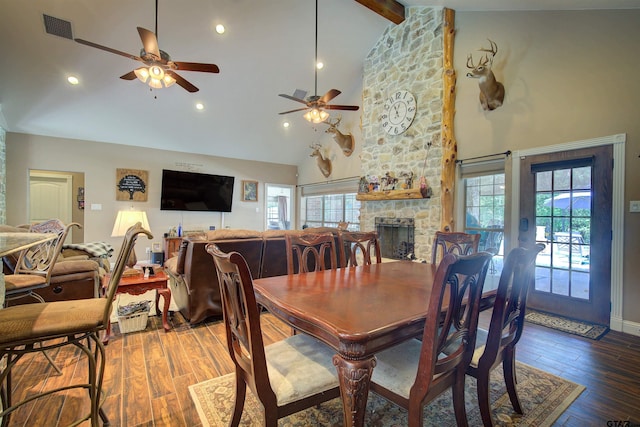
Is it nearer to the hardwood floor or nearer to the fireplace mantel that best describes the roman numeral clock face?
the fireplace mantel

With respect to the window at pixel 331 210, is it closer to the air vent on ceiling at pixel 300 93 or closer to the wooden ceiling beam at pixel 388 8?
the air vent on ceiling at pixel 300 93

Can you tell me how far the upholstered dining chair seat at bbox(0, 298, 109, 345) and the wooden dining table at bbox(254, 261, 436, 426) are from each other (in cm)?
81

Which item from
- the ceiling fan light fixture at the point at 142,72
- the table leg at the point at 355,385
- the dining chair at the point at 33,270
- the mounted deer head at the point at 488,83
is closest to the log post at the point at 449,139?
the mounted deer head at the point at 488,83

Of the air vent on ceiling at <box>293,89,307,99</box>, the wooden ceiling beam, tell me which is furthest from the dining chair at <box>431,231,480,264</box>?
the air vent on ceiling at <box>293,89,307,99</box>

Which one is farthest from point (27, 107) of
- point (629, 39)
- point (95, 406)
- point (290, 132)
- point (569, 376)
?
point (629, 39)

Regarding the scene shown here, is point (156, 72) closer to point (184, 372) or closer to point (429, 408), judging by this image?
point (184, 372)

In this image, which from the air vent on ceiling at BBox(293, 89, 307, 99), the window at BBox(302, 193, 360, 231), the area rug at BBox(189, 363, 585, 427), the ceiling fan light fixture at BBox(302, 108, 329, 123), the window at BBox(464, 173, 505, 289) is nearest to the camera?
the area rug at BBox(189, 363, 585, 427)

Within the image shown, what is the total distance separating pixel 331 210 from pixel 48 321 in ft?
20.5

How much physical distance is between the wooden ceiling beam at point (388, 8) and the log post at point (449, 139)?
2.45 ft

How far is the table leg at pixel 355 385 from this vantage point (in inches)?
41.5

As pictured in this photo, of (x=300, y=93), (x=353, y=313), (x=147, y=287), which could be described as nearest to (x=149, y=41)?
(x=147, y=287)

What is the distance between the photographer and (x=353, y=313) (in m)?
1.24

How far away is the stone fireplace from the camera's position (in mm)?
4859

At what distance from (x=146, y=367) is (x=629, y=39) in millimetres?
5366
